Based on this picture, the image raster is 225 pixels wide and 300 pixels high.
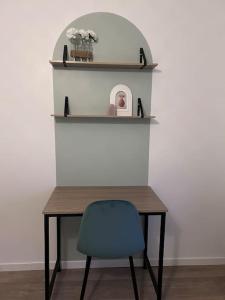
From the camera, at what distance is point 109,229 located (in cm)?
173

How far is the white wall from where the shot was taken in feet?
6.95

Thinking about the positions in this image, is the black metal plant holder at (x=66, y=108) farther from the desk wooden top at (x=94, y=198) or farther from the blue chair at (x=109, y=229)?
the blue chair at (x=109, y=229)

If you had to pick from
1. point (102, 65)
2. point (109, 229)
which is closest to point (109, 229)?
point (109, 229)

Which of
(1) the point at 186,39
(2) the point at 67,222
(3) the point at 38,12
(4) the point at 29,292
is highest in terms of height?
(3) the point at 38,12

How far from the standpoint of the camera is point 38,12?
2088 millimetres

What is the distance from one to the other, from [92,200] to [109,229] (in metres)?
0.31

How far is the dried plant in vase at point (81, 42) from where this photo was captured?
6.52 ft

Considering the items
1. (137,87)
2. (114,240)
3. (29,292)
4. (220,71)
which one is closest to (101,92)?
(137,87)

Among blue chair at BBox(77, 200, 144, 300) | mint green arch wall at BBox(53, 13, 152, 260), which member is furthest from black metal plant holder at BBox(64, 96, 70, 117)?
blue chair at BBox(77, 200, 144, 300)

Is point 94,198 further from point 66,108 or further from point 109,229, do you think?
point 66,108

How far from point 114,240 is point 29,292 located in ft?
3.31

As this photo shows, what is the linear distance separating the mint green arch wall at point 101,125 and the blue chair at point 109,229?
63cm

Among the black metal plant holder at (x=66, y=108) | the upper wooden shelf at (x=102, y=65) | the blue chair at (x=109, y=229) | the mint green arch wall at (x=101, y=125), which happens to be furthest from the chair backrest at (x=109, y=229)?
the upper wooden shelf at (x=102, y=65)

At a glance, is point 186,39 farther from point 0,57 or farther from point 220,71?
point 0,57
